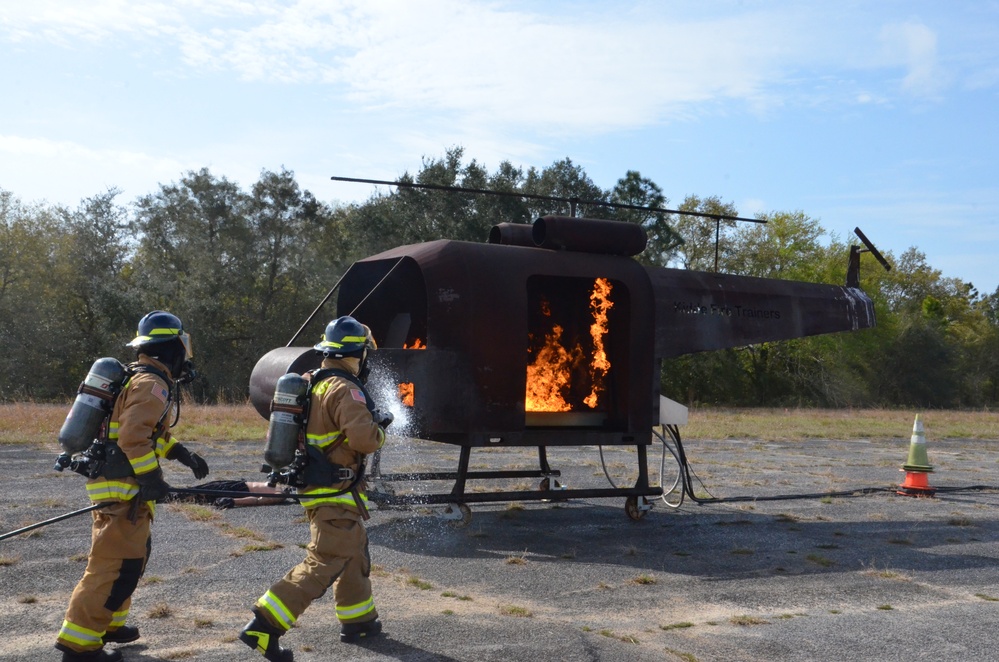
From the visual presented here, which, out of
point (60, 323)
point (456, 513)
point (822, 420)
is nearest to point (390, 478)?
point (456, 513)

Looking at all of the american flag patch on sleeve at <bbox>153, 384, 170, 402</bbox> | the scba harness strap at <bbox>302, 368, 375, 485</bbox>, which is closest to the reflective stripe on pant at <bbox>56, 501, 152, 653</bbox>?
the american flag patch on sleeve at <bbox>153, 384, 170, 402</bbox>

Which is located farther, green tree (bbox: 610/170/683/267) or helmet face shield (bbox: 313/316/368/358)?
green tree (bbox: 610/170/683/267)

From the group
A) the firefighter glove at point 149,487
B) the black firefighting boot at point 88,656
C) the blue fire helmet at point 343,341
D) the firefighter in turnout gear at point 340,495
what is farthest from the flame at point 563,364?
the black firefighting boot at point 88,656

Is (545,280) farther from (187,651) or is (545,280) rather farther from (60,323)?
(60,323)

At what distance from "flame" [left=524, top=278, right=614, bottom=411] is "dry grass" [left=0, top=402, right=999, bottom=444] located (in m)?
9.06

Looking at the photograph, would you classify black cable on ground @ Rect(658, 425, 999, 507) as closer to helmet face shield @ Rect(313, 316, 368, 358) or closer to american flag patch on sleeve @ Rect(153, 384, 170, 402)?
helmet face shield @ Rect(313, 316, 368, 358)

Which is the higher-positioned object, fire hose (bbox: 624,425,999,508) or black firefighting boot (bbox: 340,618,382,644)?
fire hose (bbox: 624,425,999,508)

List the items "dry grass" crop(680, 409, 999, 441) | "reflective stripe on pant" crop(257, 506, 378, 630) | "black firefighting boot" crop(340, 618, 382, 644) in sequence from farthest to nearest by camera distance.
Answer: "dry grass" crop(680, 409, 999, 441) < "black firefighting boot" crop(340, 618, 382, 644) < "reflective stripe on pant" crop(257, 506, 378, 630)

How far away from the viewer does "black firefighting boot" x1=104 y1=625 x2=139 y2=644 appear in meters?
5.22

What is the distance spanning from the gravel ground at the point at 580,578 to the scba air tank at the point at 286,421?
3.67ft

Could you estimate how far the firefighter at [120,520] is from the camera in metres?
4.92

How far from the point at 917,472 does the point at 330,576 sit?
982 centimetres

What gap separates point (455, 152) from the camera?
40094 millimetres

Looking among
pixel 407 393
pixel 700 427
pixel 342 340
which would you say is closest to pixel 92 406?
pixel 342 340
